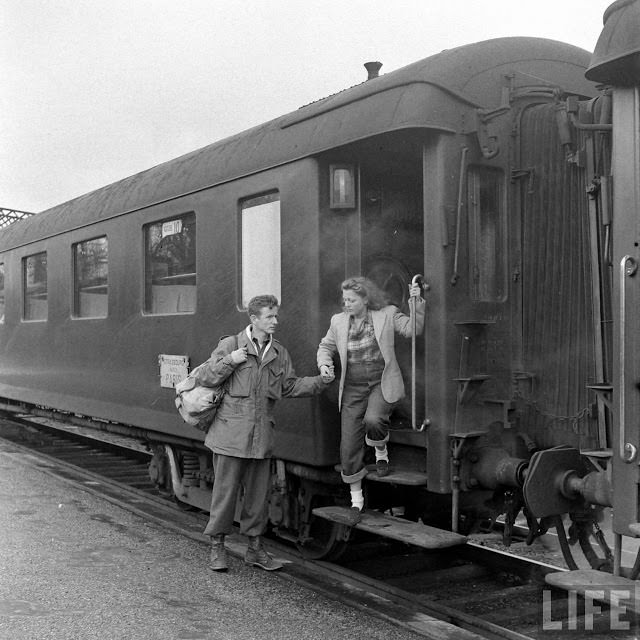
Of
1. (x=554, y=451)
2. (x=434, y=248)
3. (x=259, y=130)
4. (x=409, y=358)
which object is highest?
(x=259, y=130)

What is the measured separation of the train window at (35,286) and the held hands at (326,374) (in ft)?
19.7

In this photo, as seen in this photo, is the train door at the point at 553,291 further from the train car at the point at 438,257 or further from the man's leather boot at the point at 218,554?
the man's leather boot at the point at 218,554

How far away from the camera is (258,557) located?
5.70 metres

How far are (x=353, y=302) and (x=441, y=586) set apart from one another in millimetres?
2078

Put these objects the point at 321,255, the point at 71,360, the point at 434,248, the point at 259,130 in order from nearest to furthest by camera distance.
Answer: the point at 434,248, the point at 321,255, the point at 259,130, the point at 71,360

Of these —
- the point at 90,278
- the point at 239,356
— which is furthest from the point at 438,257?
the point at 90,278

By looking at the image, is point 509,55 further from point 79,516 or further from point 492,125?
point 79,516

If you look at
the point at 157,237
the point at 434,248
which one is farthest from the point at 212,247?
the point at 434,248

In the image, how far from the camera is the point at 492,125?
5039mm

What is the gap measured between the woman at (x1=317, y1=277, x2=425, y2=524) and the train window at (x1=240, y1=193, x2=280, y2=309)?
828 millimetres

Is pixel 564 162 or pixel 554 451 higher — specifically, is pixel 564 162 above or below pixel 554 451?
above

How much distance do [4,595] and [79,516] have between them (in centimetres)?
220

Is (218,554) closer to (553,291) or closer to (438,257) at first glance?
(438,257)

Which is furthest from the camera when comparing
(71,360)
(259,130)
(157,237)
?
(71,360)
